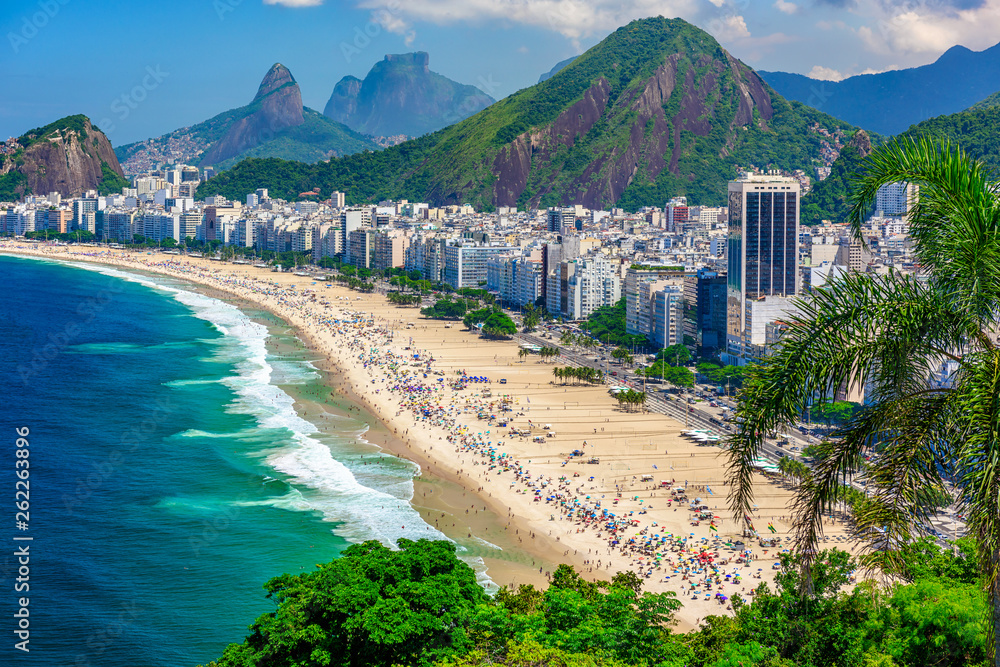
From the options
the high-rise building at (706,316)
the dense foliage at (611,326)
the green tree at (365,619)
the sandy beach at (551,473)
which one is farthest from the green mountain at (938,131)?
the green tree at (365,619)

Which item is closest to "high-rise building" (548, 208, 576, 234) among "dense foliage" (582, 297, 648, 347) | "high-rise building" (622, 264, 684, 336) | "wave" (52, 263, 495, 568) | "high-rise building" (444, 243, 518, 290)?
"high-rise building" (444, 243, 518, 290)

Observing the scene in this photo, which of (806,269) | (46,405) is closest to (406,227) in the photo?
(806,269)

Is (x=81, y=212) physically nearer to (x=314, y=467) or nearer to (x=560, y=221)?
(x=560, y=221)

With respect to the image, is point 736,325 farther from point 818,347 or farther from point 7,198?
point 7,198

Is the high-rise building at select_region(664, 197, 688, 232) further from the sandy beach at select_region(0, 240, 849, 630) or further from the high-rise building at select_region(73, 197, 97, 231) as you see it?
the high-rise building at select_region(73, 197, 97, 231)

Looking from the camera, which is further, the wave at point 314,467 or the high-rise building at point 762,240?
the high-rise building at point 762,240

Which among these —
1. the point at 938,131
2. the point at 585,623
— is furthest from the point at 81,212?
the point at 585,623

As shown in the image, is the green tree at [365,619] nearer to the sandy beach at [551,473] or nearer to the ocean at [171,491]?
the ocean at [171,491]
